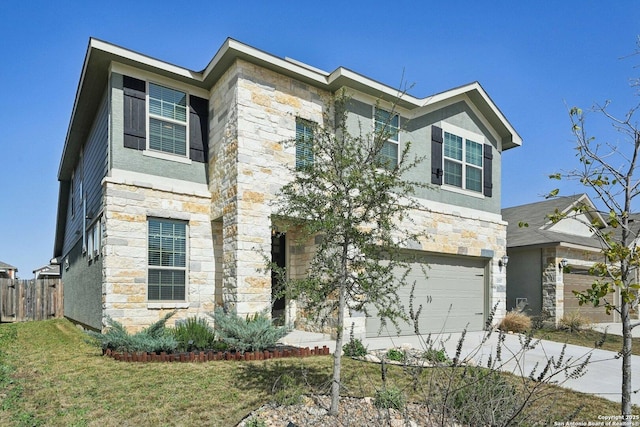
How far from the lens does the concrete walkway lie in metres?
6.09

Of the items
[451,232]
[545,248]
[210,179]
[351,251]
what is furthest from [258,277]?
[545,248]

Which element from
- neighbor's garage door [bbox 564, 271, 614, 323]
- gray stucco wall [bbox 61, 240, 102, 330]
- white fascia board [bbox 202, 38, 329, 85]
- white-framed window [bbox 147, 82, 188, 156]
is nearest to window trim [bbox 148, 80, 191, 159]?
white-framed window [bbox 147, 82, 188, 156]

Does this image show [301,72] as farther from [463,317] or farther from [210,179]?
[463,317]

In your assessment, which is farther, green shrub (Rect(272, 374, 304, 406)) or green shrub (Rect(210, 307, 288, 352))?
green shrub (Rect(210, 307, 288, 352))

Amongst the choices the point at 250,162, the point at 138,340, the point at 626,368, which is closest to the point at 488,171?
the point at 250,162

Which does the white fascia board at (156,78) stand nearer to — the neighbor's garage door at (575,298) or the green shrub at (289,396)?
the green shrub at (289,396)

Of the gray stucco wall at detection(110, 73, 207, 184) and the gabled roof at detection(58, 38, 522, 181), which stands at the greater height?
the gabled roof at detection(58, 38, 522, 181)

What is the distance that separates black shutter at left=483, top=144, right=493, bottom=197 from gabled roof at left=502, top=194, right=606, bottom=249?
157cm

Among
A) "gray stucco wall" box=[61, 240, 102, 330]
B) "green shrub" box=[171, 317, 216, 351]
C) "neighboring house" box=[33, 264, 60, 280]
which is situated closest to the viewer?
"green shrub" box=[171, 317, 216, 351]

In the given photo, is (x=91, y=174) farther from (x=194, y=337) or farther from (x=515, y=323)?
(x=515, y=323)

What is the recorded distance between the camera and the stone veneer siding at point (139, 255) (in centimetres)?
866

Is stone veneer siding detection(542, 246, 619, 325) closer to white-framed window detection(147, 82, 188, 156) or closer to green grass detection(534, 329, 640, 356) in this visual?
green grass detection(534, 329, 640, 356)

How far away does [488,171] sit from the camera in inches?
535

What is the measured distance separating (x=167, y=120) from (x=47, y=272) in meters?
27.4
